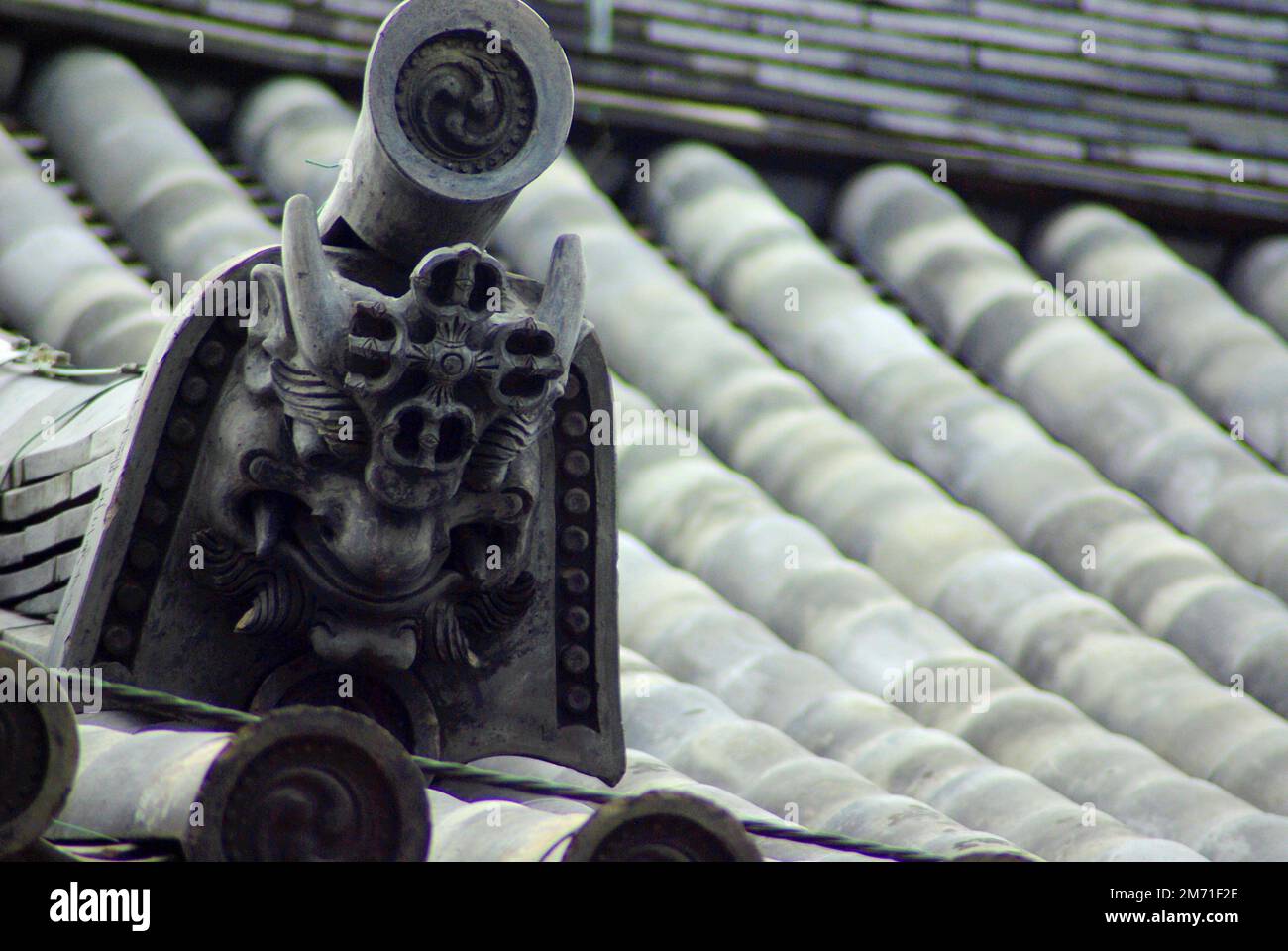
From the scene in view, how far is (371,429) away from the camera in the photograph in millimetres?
4574

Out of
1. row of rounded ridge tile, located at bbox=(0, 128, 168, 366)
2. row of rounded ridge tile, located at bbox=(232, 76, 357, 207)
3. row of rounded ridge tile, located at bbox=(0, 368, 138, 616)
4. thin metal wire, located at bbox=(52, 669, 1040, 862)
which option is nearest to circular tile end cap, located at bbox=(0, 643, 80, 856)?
thin metal wire, located at bbox=(52, 669, 1040, 862)

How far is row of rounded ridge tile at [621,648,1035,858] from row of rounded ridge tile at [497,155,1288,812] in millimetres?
1041

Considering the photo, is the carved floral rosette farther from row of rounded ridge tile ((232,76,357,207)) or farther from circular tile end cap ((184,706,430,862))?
row of rounded ridge tile ((232,76,357,207))

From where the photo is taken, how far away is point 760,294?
9719 mm

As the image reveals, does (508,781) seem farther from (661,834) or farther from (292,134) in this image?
(292,134)

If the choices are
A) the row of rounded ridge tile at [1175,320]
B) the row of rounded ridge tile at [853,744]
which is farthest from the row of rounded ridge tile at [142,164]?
the row of rounded ridge tile at [1175,320]

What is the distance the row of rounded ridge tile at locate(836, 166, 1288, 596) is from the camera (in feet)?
29.2

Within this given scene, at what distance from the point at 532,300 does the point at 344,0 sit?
5.57 meters

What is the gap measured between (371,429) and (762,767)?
2.15 m

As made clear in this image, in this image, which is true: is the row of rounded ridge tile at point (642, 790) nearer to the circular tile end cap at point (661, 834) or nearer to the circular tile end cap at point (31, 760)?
the circular tile end cap at point (661, 834)

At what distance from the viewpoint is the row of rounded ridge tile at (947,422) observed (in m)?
8.10

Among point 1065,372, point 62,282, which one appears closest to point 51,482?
point 62,282
